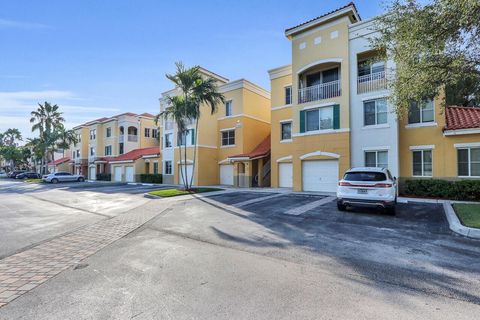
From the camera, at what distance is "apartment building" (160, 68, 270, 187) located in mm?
25266

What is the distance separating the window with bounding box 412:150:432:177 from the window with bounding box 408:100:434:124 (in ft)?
6.36

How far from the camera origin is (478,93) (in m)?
12.7

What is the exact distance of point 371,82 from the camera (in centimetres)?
1750

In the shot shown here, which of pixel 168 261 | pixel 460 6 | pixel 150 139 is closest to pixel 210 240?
pixel 168 261

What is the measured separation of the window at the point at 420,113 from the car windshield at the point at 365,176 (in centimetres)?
869

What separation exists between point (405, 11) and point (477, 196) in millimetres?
10189

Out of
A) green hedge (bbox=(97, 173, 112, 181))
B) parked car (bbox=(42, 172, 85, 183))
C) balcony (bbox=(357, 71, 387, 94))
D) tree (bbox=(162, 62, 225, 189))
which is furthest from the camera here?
green hedge (bbox=(97, 173, 112, 181))

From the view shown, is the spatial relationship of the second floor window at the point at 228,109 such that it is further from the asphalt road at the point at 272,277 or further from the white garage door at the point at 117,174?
the white garage door at the point at 117,174

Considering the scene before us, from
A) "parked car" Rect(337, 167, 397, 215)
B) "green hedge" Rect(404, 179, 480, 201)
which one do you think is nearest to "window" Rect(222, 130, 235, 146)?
"green hedge" Rect(404, 179, 480, 201)

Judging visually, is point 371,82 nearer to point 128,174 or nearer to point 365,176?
point 365,176

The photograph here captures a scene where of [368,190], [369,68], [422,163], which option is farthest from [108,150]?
[368,190]

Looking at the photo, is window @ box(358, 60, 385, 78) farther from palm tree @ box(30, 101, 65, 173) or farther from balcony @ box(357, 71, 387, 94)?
palm tree @ box(30, 101, 65, 173)

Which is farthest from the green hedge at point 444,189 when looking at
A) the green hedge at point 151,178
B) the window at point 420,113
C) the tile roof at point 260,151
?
the green hedge at point 151,178

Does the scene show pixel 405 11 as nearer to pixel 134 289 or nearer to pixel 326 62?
pixel 326 62
